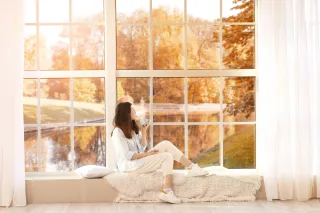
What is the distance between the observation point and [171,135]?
7.56 meters

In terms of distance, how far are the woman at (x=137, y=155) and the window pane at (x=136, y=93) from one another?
33cm

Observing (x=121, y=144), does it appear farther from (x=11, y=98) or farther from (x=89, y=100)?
(x=11, y=98)

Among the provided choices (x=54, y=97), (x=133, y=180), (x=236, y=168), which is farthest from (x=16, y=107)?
(x=236, y=168)

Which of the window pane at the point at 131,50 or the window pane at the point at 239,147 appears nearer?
the window pane at the point at 131,50

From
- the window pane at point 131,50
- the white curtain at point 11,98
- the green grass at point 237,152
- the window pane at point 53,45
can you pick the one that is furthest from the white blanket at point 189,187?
the window pane at point 53,45

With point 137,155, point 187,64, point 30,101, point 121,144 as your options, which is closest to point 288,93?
point 187,64

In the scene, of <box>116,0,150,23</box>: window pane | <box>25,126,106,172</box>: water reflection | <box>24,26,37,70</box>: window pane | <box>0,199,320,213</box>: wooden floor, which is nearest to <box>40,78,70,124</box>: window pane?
<box>25,126,106,172</box>: water reflection

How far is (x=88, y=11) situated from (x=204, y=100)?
1.53 m

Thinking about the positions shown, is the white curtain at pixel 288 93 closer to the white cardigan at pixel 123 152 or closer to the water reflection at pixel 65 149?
the white cardigan at pixel 123 152

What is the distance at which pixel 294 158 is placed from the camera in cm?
697

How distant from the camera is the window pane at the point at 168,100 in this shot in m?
7.41

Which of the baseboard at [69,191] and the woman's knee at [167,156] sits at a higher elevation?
the woman's knee at [167,156]

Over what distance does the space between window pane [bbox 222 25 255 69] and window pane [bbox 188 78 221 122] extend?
0.26m

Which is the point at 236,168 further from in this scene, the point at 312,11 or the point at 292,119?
the point at 312,11
